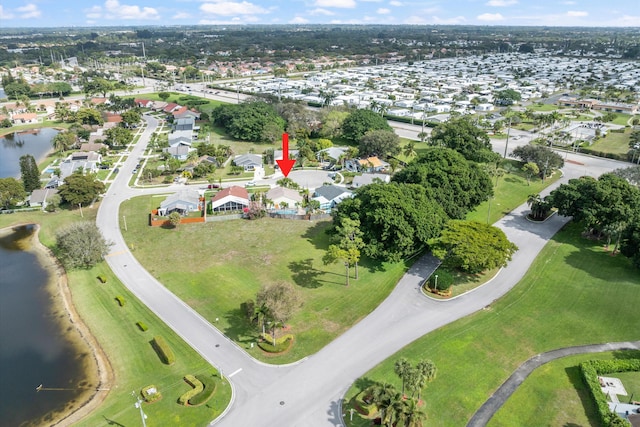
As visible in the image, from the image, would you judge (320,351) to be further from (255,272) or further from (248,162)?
(248,162)

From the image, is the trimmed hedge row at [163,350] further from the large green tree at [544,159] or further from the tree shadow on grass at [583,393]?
the large green tree at [544,159]

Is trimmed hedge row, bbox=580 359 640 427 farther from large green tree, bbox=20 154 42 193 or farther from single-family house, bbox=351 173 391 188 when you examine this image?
large green tree, bbox=20 154 42 193

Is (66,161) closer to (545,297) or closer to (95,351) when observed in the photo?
(95,351)

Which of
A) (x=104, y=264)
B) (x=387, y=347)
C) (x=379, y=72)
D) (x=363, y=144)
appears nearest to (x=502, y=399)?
(x=387, y=347)

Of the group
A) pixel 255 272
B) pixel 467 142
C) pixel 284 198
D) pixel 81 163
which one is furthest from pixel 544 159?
pixel 81 163

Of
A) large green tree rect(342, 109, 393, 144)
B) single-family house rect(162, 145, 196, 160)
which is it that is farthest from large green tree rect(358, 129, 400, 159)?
single-family house rect(162, 145, 196, 160)

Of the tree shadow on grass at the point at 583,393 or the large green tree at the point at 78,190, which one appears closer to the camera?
the tree shadow on grass at the point at 583,393

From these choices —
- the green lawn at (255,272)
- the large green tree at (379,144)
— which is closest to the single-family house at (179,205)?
the green lawn at (255,272)
